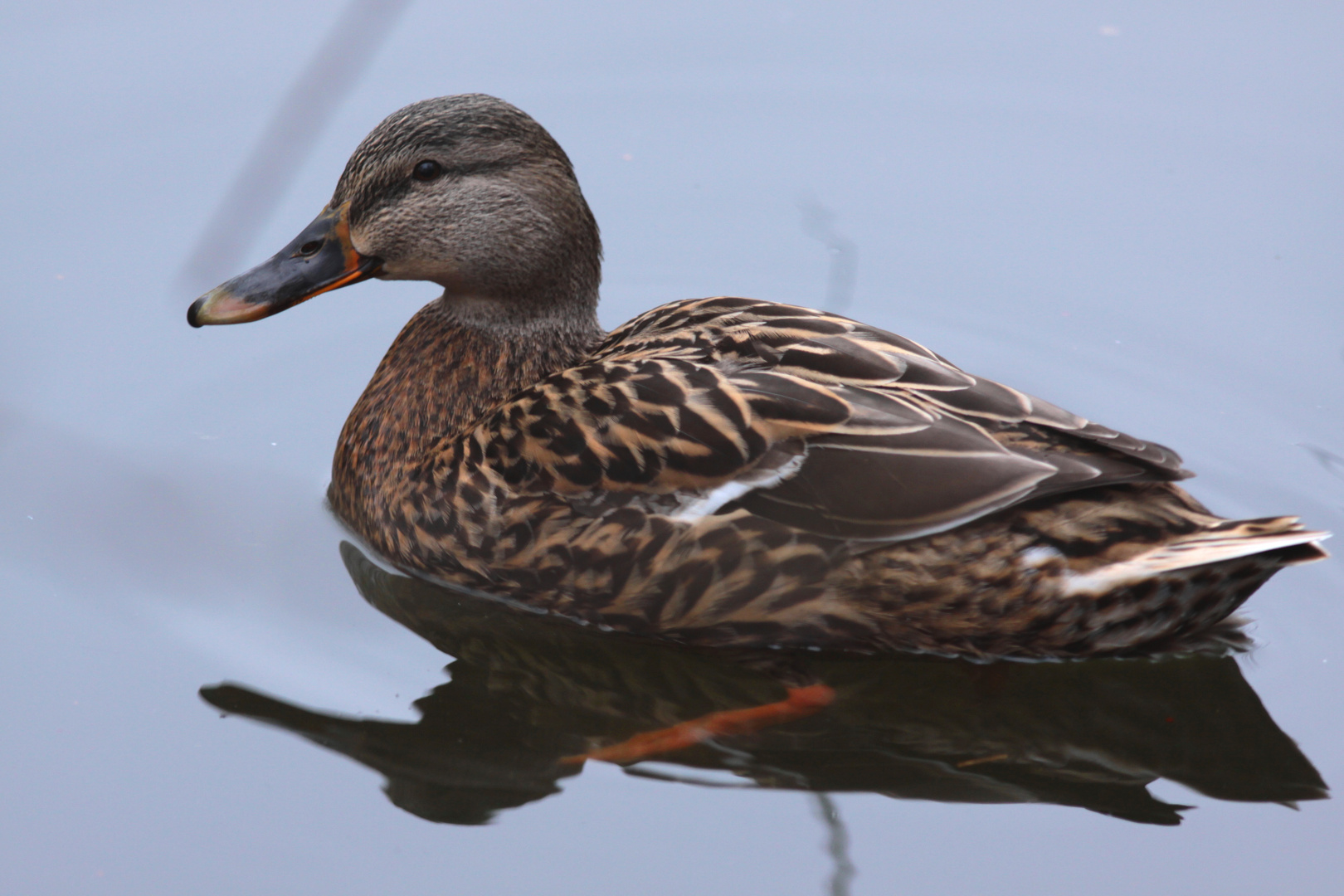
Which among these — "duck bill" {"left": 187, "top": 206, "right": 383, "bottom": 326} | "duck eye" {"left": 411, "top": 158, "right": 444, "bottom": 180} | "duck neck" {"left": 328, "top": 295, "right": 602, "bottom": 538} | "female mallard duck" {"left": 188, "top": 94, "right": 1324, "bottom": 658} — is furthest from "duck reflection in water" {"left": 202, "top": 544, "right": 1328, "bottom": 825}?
"duck eye" {"left": 411, "top": 158, "right": 444, "bottom": 180}

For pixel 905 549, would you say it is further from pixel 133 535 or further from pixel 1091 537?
pixel 133 535

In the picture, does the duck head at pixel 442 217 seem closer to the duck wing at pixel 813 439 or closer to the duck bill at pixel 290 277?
the duck bill at pixel 290 277

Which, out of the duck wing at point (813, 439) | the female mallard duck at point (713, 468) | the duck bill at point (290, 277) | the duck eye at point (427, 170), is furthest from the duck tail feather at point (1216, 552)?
the duck bill at point (290, 277)

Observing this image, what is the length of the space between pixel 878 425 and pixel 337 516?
201 centimetres

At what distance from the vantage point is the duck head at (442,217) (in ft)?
15.5

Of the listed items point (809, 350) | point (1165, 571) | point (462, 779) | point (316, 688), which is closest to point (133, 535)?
point (316, 688)

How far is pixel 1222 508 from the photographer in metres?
5.16

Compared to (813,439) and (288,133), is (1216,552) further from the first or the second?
(288,133)

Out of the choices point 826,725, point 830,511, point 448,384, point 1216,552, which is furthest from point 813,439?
point 448,384

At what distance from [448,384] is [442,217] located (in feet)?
1.89

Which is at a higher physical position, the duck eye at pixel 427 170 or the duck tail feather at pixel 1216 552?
the duck eye at pixel 427 170

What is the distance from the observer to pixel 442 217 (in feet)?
15.7

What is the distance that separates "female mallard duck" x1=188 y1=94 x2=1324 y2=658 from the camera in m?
4.15

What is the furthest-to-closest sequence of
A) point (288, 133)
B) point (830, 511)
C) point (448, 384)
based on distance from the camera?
point (448, 384), point (830, 511), point (288, 133)
